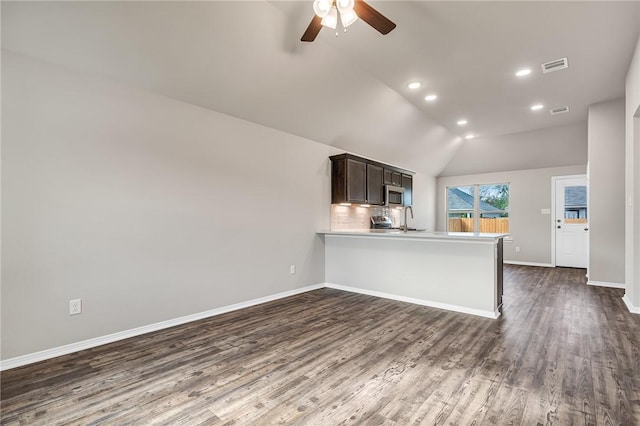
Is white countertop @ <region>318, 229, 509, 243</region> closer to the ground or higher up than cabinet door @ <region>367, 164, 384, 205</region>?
closer to the ground

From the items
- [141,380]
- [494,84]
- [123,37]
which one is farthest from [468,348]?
[123,37]

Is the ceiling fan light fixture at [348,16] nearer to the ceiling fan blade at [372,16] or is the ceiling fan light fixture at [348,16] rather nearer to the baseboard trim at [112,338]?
the ceiling fan blade at [372,16]

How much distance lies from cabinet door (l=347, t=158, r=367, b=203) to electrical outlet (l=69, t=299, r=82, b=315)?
12.4ft

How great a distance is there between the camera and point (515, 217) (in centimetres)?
762

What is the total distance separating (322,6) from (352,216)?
159 inches

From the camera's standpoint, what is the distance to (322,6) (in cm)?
225

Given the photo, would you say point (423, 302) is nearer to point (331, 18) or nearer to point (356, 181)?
point (356, 181)

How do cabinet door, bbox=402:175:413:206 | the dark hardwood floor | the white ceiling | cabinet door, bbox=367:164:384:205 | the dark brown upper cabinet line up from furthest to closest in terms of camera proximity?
cabinet door, bbox=402:175:413:206 → cabinet door, bbox=367:164:384:205 → the dark brown upper cabinet → the white ceiling → the dark hardwood floor

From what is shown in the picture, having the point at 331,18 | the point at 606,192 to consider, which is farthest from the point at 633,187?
the point at 331,18

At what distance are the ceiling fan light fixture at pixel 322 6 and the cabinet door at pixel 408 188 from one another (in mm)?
5199

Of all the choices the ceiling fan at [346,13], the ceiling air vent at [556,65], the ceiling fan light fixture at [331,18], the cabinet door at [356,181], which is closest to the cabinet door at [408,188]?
the cabinet door at [356,181]

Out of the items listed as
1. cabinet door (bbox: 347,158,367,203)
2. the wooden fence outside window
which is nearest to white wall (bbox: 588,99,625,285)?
the wooden fence outside window

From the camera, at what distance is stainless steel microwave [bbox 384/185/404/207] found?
20.6ft

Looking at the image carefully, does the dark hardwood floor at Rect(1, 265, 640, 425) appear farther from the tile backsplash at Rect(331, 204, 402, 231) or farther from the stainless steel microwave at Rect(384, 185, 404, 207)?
the stainless steel microwave at Rect(384, 185, 404, 207)
